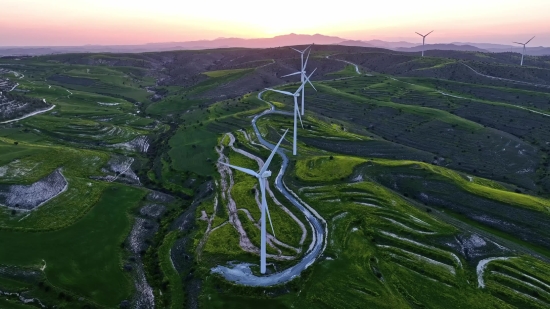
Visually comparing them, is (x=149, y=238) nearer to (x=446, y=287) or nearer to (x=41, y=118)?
(x=446, y=287)

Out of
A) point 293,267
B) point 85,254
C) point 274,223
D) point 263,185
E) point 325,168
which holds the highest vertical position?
point 263,185

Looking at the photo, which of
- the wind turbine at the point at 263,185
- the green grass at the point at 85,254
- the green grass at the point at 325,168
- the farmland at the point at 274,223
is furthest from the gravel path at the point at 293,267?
the green grass at the point at 85,254

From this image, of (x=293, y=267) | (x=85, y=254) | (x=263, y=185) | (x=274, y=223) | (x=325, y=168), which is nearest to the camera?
(x=263, y=185)

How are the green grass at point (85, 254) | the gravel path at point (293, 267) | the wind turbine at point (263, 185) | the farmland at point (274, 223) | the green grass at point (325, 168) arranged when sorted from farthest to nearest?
the green grass at point (325, 168) → the green grass at point (85, 254) → the gravel path at point (293, 267) → the farmland at point (274, 223) → the wind turbine at point (263, 185)

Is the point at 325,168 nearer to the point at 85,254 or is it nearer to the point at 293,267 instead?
the point at 293,267

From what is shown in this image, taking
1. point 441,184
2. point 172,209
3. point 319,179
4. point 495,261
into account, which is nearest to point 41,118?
point 172,209

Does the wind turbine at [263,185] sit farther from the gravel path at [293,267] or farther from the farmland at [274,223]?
the farmland at [274,223]

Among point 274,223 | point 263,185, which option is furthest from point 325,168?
point 263,185

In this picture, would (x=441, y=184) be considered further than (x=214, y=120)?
No
